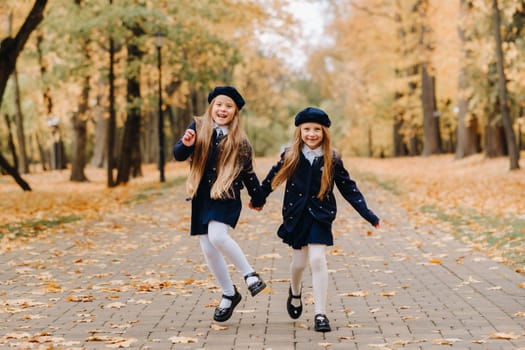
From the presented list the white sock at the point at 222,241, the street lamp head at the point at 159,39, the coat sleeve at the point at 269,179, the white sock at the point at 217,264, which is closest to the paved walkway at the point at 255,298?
the white sock at the point at 217,264

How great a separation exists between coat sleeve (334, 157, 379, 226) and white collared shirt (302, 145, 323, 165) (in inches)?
5.7

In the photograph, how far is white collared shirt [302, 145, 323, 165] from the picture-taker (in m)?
6.65

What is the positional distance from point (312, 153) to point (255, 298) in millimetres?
2015

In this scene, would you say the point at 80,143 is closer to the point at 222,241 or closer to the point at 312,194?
the point at 222,241

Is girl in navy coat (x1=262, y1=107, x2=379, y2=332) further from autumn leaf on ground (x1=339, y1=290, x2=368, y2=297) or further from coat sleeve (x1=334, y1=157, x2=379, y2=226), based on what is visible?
autumn leaf on ground (x1=339, y1=290, x2=368, y2=297)

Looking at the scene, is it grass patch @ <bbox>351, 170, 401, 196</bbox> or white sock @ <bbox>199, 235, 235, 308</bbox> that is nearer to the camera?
white sock @ <bbox>199, 235, 235, 308</bbox>

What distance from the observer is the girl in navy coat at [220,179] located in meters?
6.65

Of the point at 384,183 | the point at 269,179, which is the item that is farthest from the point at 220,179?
the point at 384,183

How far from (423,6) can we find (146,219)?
91.6ft

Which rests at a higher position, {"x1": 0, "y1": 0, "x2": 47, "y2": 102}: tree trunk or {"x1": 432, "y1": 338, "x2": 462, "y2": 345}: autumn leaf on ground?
{"x1": 0, "y1": 0, "x2": 47, "y2": 102}: tree trunk

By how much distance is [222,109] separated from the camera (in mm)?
6785

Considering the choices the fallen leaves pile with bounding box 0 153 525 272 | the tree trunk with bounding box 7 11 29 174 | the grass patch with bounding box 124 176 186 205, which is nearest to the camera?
the fallen leaves pile with bounding box 0 153 525 272

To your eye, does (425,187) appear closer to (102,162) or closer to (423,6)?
(423,6)

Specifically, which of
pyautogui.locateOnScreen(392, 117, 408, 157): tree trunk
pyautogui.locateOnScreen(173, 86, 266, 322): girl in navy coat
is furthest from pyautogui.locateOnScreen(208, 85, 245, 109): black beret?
pyautogui.locateOnScreen(392, 117, 408, 157): tree trunk
